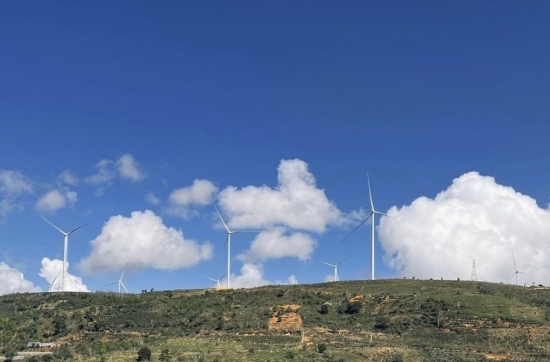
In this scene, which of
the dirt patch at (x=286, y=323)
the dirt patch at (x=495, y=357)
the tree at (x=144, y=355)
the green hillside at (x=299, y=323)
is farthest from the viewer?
the dirt patch at (x=286, y=323)

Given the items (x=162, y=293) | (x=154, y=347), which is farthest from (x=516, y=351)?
(x=162, y=293)

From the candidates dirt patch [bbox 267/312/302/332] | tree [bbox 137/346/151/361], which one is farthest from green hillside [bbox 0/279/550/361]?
tree [bbox 137/346/151/361]

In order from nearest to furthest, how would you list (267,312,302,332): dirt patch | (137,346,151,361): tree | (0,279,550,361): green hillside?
1. (137,346,151,361): tree
2. (0,279,550,361): green hillside
3. (267,312,302,332): dirt patch

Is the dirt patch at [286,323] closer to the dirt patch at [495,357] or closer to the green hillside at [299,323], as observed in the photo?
the green hillside at [299,323]

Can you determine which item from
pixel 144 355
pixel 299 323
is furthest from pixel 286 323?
pixel 144 355

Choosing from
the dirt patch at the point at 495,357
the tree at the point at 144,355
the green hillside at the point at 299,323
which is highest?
the green hillside at the point at 299,323

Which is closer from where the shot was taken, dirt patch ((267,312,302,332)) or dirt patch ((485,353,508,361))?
dirt patch ((485,353,508,361))

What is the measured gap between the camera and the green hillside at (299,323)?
89.2 meters

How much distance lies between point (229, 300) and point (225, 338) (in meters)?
30.0

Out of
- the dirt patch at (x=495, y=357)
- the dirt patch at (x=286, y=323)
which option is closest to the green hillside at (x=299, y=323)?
the dirt patch at (x=286, y=323)

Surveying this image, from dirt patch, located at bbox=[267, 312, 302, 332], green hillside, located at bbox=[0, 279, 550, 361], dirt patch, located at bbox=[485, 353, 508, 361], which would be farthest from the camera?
dirt patch, located at bbox=[267, 312, 302, 332]

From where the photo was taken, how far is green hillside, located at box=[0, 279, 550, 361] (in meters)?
89.2

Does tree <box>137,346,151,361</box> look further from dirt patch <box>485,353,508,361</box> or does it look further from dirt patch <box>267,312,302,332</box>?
dirt patch <box>485,353,508,361</box>

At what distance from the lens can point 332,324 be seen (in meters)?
111
